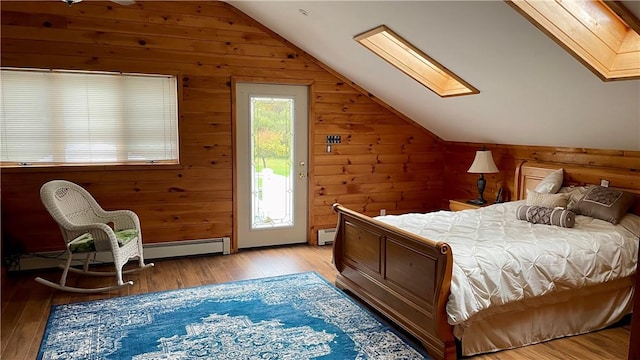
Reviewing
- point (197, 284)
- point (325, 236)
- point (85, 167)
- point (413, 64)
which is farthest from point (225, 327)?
point (413, 64)

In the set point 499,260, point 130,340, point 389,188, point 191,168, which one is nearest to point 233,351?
point 130,340

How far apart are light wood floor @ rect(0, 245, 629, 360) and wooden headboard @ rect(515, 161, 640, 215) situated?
1144 millimetres

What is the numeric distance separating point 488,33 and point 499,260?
154 centimetres

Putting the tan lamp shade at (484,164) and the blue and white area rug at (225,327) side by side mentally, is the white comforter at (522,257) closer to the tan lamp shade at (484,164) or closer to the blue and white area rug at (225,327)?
the blue and white area rug at (225,327)

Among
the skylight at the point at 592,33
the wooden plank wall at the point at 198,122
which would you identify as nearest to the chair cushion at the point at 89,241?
the wooden plank wall at the point at 198,122

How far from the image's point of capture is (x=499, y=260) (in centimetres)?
295

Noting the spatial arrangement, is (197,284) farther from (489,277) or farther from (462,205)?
(462,205)

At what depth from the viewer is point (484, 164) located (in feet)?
16.6

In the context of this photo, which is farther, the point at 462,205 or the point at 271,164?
the point at 271,164

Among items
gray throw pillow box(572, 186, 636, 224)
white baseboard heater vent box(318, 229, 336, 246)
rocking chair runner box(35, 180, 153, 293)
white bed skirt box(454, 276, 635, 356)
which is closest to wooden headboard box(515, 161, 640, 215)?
gray throw pillow box(572, 186, 636, 224)

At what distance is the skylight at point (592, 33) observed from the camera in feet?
9.43

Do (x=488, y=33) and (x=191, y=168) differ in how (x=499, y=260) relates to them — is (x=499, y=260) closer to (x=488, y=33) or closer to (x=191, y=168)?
(x=488, y=33)

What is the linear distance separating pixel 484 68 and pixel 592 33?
33.9 inches

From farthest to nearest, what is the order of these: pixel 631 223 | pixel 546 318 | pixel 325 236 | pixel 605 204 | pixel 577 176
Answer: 1. pixel 325 236
2. pixel 577 176
3. pixel 605 204
4. pixel 631 223
5. pixel 546 318
